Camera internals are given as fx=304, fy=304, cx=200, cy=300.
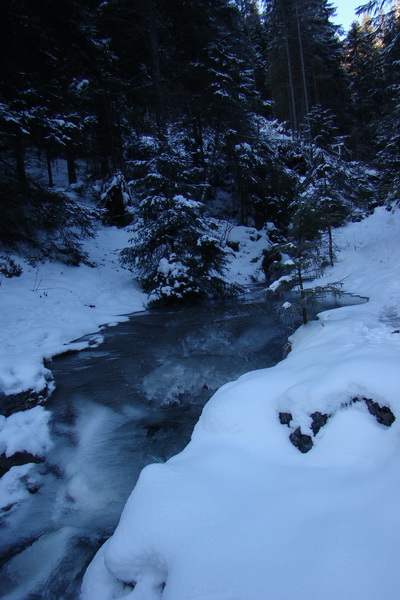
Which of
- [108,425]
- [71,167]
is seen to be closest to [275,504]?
[108,425]

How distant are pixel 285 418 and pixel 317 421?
349 millimetres

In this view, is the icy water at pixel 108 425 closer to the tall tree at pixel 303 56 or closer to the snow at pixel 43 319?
the snow at pixel 43 319

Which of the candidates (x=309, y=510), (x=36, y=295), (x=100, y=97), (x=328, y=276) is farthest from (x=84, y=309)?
(x=100, y=97)

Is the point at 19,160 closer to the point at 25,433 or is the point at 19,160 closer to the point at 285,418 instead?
the point at 25,433

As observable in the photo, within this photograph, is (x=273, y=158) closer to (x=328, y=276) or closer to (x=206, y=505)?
(x=328, y=276)

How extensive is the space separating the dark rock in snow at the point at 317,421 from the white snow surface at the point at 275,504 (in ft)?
0.16

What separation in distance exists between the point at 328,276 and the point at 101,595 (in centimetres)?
1359

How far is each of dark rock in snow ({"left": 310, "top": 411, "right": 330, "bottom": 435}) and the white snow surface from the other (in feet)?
0.16

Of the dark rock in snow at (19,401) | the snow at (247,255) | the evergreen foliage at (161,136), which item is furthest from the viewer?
the snow at (247,255)

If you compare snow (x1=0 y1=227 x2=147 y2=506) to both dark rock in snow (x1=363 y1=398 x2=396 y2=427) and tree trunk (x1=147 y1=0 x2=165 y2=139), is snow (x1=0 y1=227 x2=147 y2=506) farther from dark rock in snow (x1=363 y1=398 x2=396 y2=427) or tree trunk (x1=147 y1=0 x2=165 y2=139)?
tree trunk (x1=147 y1=0 x2=165 y2=139)

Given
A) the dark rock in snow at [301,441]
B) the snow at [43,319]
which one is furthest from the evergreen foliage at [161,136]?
the dark rock in snow at [301,441]

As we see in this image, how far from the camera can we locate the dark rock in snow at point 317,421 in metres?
2.97

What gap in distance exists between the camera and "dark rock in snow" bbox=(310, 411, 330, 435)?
297cm

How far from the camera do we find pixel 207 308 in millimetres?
11727
